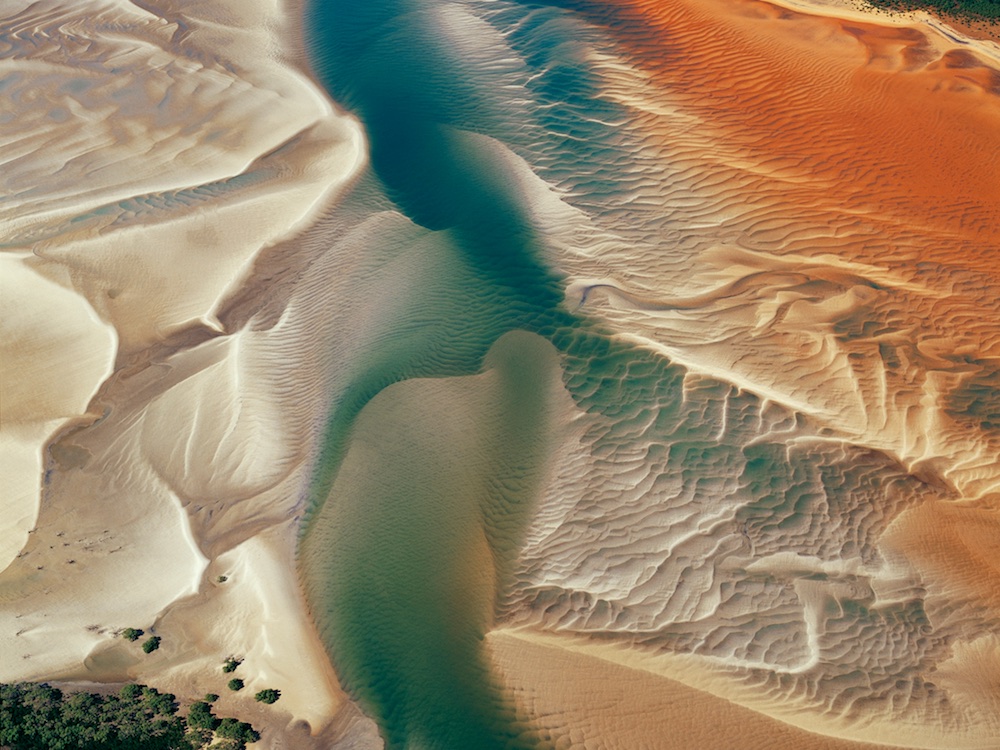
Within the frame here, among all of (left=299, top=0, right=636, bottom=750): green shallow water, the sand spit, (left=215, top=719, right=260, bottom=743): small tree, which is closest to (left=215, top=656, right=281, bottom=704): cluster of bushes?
the sand spit

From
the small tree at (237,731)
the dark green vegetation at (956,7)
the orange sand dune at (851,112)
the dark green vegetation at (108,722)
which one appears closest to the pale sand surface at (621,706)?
the small tree at (237,731)

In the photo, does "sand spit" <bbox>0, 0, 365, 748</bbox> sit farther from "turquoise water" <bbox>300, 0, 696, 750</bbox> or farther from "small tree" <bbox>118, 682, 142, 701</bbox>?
"turquoise water" <bbox>300, 0, 696, 750</bbox>

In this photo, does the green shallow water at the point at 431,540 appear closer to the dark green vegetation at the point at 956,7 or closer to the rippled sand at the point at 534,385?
the rippled sand at the point at 534,385

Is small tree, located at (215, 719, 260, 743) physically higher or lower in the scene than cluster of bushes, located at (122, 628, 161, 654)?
lower

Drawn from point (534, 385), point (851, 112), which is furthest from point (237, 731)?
point (851, 112)

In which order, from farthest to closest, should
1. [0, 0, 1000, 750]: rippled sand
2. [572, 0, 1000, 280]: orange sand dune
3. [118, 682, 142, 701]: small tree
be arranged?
[572, 0, 1000, 280]: orange sand dune → [0, 0, 1000, 750]: rippled sand → [118, 682, 142, 701]: small tree

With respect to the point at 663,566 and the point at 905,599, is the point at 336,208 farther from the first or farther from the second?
the point at 905,599
